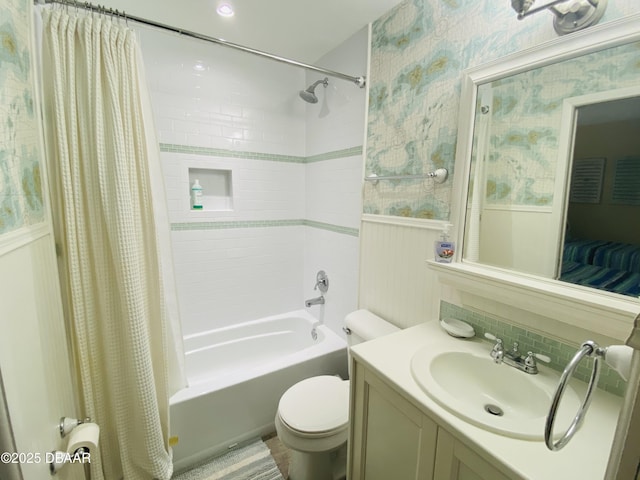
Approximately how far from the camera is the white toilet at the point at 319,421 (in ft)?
4.09

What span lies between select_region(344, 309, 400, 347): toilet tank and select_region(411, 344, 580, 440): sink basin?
0.46 metres

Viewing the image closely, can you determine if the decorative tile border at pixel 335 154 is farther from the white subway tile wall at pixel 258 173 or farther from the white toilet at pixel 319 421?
the white toilet at pixel 319 421

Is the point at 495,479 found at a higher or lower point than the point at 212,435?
higher

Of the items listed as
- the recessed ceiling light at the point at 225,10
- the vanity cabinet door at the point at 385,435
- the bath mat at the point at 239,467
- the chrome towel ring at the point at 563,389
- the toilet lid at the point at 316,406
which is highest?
the recessed ceiling light at the point at 225,10

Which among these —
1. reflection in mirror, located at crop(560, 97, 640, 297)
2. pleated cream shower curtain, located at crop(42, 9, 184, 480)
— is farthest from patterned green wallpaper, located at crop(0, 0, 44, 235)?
reflection in mirror, located at crop(560, 97, 640, 297)

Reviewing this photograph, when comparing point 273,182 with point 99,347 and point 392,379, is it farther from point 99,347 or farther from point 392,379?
point 392,379

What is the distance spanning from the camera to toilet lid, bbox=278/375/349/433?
127cm

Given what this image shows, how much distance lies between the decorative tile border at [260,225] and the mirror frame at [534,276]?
83cm

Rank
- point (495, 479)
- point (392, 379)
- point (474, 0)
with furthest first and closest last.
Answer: point (474, 0), point (392, 379), point (495, 479)

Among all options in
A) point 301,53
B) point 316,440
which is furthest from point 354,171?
point 316,440

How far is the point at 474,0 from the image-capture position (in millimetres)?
1135

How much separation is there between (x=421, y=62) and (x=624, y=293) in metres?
1.22

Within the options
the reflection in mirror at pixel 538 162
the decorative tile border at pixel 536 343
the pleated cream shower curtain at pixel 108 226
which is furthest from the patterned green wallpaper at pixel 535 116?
the pleated cream shower curtain at pixel 108 226

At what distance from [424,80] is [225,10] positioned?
1173mm
